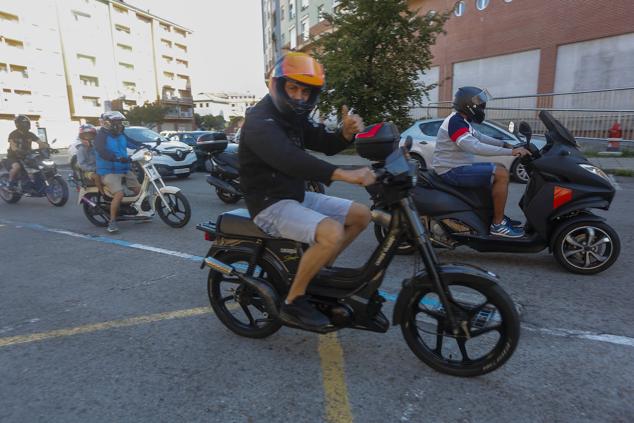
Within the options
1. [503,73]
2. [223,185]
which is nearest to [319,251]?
[223,185]

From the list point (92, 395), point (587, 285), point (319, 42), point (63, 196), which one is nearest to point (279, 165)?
point (92, 395)

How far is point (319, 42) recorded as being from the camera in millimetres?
15430

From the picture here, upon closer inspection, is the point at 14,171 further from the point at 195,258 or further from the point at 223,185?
the point at 195,258

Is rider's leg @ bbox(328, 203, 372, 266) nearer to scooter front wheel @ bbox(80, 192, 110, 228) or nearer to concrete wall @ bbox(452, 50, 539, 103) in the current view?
scooter front wheel @ bbox(80, 192, 110, 228)

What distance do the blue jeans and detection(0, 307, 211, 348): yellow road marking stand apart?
2.77 m

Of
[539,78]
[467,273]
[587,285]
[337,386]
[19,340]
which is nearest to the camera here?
[467,273]

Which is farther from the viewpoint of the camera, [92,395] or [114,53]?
[114,53]

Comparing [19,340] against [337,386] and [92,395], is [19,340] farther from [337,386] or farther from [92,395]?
[337,386]

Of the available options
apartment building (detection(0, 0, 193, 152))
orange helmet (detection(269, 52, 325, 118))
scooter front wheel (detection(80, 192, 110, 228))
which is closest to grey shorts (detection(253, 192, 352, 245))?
orange helmet (detection(269, 52, 325, 118))

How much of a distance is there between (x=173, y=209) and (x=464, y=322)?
17.5ft

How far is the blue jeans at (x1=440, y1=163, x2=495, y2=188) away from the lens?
14.1ft

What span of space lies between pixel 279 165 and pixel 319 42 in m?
14.3

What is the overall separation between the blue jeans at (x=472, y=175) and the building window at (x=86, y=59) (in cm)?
5730

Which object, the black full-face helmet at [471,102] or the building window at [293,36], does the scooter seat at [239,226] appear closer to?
the black full-face helmet at [471,102]
